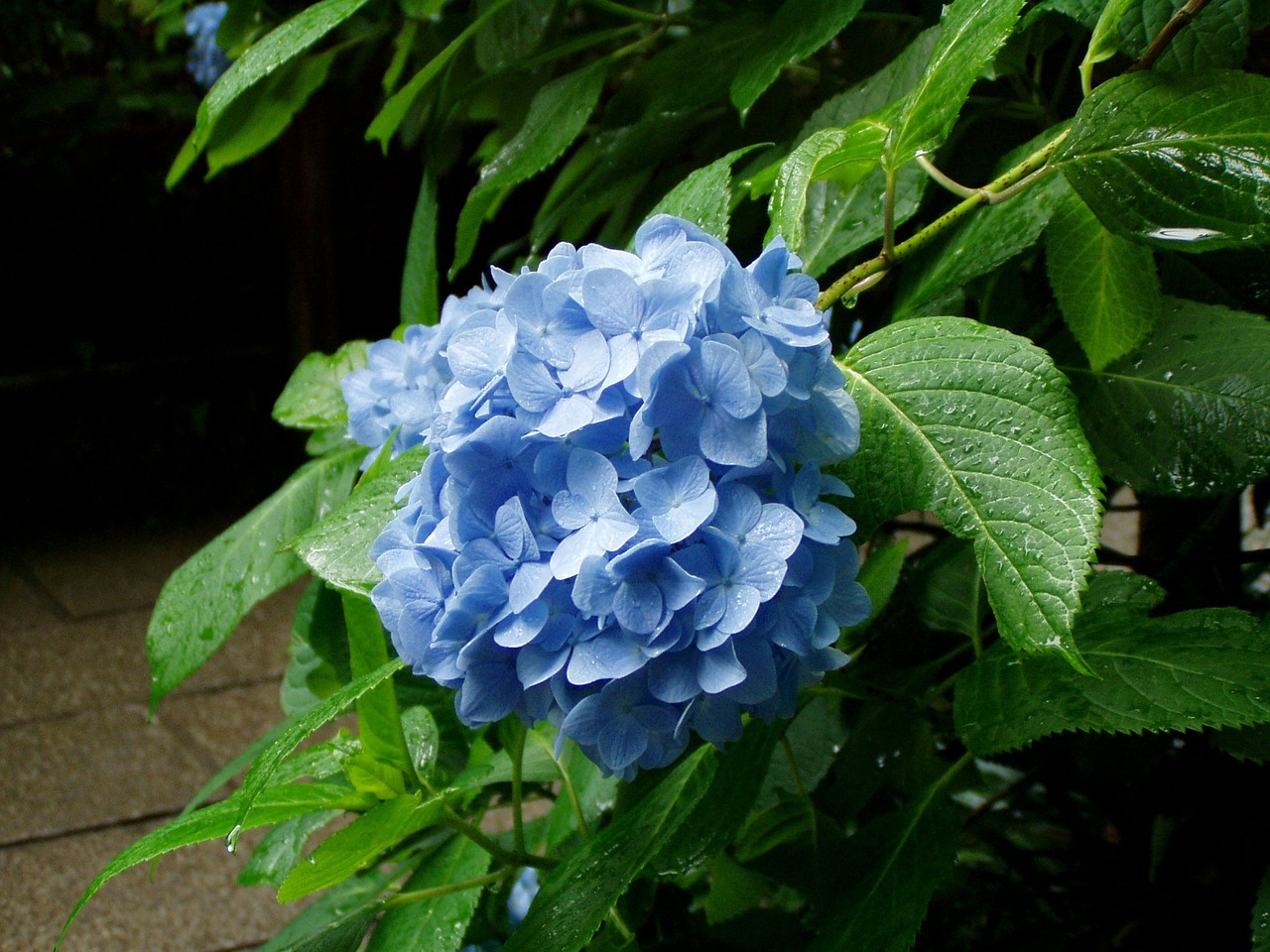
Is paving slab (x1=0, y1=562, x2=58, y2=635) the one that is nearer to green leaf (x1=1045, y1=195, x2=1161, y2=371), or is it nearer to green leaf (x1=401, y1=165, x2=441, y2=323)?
green leaf (x1=401, y1=165, x2=441, y2=323)

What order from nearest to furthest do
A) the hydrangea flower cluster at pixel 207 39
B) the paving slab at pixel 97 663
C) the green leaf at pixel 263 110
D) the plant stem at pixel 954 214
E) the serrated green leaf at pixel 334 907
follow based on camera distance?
the plant stem at pixel 954 214 < the serrated green leaf at pixel 334 907 < the green leaf at pixel 263 110 < the hydrangea flower cluster at pixel 207 39 < the paving slab at pixel 97 663

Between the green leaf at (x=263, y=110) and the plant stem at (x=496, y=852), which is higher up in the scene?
the green leaf at (x=263, y=110)

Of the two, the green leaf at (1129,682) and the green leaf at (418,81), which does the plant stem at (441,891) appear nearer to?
the green leaf at (1129,682)

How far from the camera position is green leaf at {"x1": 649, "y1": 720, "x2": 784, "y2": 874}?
0.50 meters

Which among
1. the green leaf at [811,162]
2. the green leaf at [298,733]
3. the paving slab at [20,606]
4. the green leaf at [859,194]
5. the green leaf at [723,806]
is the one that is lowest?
the paving slab at [20,606]

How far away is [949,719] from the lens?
2.17 ft

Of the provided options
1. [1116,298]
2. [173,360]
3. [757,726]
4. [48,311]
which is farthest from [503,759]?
[48,311]

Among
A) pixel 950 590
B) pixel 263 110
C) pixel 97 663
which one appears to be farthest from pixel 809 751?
pixel 97 663

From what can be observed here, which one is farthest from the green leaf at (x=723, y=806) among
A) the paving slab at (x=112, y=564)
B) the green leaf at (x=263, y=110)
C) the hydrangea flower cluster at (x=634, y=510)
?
the paving slab at (x=112, y=564)

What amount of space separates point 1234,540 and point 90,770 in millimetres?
1559

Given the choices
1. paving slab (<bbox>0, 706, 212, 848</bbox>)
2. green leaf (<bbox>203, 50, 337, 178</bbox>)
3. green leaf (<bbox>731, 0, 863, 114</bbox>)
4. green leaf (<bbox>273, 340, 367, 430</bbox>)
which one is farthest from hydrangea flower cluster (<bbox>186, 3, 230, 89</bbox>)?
green leaf (<bbox>731, 0, 863, 114</bbox>)

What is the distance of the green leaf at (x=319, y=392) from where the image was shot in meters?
0.70

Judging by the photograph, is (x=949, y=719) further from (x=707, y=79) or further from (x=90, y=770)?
(x=90, y=770)

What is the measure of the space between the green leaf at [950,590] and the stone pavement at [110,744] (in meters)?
1.02
